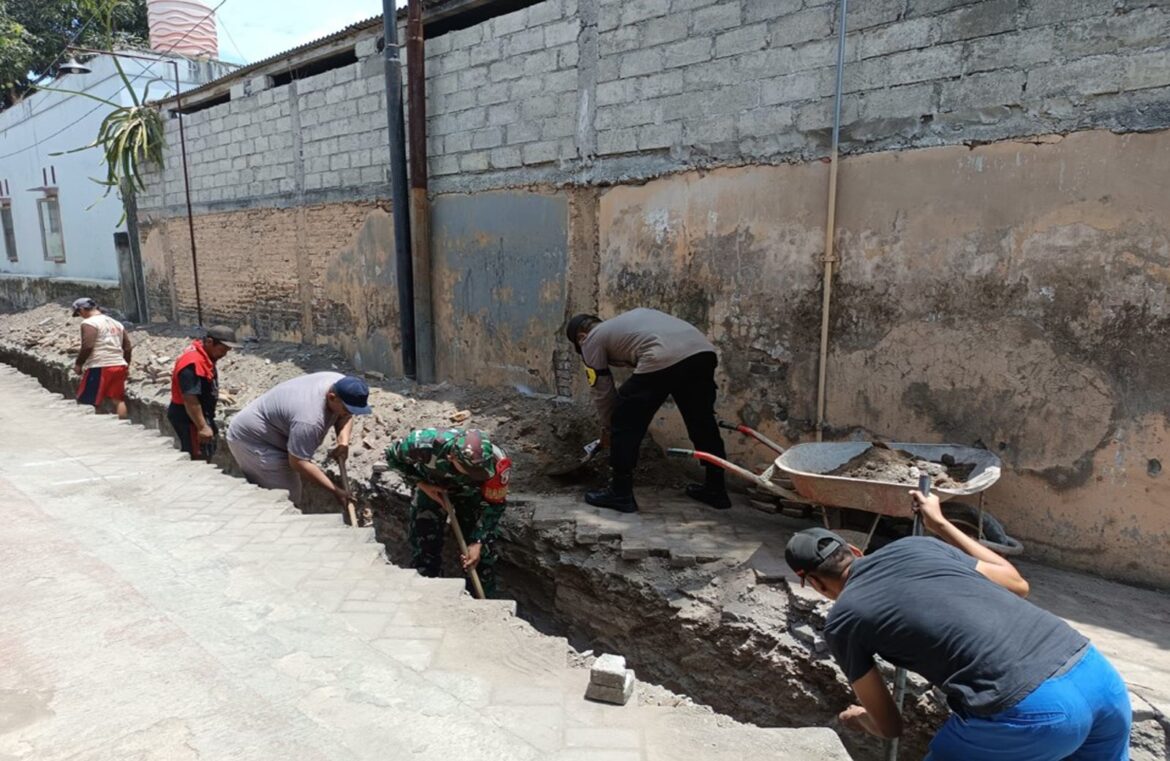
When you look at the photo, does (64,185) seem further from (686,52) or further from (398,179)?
(686,52)

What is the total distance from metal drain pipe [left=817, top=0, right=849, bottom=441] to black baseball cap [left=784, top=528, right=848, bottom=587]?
8.03ft

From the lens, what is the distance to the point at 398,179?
728cm

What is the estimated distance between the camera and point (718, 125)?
5051mm

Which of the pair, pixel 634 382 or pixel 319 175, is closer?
pixel 634 382

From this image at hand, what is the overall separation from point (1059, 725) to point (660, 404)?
301 centimetres

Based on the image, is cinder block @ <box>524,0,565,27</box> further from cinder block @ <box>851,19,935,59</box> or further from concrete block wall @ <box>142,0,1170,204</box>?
cinder block @ <box>851,19,935,59</box>

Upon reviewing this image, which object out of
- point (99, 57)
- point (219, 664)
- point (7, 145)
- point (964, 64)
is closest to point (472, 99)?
point (964, 64)

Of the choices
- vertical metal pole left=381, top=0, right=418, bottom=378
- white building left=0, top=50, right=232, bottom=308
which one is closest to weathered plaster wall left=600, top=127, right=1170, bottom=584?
vertical metal pole left=381, top=0, right=418, bottom=378

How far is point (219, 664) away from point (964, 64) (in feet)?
15.1

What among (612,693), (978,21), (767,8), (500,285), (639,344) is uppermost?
(767,8)

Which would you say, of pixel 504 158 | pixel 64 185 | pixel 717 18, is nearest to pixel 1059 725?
pixel 717 18

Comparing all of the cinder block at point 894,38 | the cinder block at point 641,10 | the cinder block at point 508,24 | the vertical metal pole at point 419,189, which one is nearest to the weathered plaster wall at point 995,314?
the cinder block at point 894,38

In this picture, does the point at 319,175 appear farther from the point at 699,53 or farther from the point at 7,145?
the point at 7,145

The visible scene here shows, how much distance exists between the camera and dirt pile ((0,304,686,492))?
5559 mm
